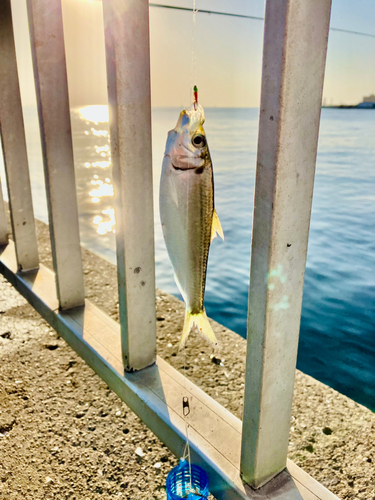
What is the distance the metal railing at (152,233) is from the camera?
165 cm

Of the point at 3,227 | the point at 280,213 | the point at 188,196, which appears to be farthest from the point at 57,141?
the point at 3,227

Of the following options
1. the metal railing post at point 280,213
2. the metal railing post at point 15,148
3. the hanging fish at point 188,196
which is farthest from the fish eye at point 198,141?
the metal railing post at point 15,148

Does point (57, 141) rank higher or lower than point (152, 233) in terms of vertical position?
higher

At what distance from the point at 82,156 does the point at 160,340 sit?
113ft

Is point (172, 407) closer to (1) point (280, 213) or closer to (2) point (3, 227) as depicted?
(1) point (280, 213)

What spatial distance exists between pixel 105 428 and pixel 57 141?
233 cm

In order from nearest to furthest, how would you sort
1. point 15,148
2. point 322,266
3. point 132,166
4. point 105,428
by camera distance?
point 132,166 < point 105,428 < point 15,148 < point 322,266

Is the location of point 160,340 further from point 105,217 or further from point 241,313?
point 105,217

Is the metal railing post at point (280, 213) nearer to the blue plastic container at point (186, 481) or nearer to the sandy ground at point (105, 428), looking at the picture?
the blue plastic container at point (186, 481)

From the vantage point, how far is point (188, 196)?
70.1 inches

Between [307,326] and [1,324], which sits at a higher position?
[1,324]

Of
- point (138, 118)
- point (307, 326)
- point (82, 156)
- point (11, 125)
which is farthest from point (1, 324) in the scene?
point (82, 156)

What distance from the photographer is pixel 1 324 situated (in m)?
4.23

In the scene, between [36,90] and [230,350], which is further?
[230,350]
